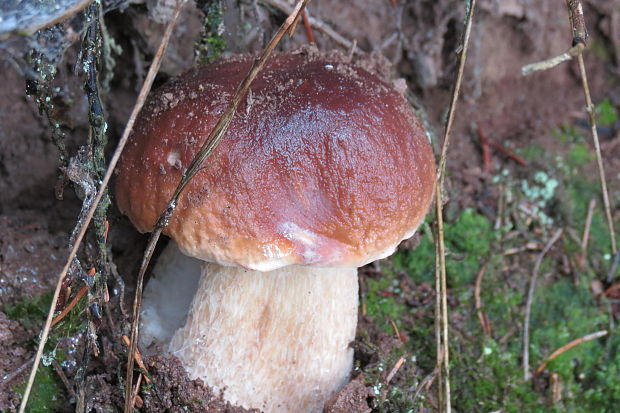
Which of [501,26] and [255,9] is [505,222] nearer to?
[501,26]

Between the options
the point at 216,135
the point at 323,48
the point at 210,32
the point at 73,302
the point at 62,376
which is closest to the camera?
the point at 216,135

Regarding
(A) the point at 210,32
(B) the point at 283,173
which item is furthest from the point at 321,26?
(B) the point at 283,173

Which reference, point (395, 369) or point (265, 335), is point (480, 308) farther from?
point (265, 335)

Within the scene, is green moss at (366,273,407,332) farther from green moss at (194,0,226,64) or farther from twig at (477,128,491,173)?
green moss at (194,0,226,64)

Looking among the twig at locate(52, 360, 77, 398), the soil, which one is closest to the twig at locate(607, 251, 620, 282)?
the soil

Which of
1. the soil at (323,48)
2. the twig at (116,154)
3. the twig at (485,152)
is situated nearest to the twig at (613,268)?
the soil at (323,48)

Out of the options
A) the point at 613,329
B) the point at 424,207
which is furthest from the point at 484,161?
the point at 424,207
